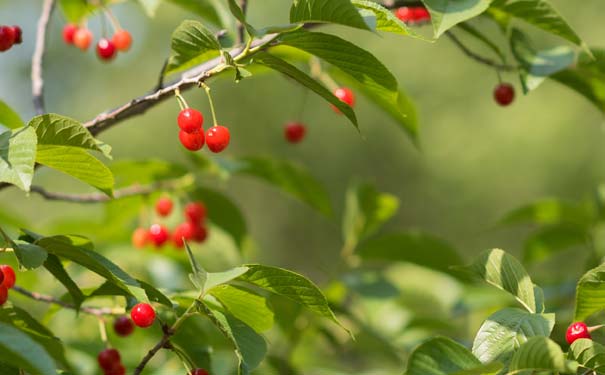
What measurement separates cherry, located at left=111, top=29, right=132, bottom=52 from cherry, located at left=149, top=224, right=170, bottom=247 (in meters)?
0.53

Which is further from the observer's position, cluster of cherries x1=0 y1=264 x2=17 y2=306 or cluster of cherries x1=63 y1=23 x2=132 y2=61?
cluster of cherries x1=63 y1=23 x2=132 y2=61

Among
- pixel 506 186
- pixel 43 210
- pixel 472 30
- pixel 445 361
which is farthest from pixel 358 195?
pixel 43 210

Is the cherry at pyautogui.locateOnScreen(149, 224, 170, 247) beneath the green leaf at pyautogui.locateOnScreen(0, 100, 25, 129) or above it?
beneath

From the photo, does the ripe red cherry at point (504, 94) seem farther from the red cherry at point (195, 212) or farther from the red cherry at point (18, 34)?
the red cherry at point (18, 34)

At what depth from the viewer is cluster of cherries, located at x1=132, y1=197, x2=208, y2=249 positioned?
2.34 meters

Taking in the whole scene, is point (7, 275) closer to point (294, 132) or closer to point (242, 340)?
point (242, 340)

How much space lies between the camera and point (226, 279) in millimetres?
1128

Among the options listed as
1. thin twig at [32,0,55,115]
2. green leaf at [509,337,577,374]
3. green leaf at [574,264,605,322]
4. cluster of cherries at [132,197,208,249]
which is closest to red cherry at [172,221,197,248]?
cluster of cherries at [132,197,208,249]

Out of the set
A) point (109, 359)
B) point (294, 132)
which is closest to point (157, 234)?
point (294, 132)

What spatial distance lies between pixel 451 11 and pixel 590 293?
0.45 m

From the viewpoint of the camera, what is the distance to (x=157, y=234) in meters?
2.45

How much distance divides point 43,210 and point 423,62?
5490mm

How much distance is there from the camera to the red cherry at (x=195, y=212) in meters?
2.33

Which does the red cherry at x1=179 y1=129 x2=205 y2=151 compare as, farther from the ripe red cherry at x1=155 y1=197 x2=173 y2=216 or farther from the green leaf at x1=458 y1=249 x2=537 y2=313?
the ripe red cherry at x1=155 y1=197 x2=173 y2=216
